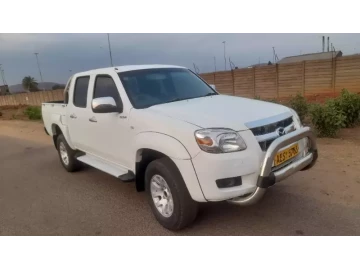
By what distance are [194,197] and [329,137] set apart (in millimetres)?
5457

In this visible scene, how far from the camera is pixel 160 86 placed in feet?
13.3

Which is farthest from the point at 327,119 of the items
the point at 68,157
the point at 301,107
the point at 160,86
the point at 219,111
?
the point at 68,157

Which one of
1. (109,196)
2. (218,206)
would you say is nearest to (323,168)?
(218,206)

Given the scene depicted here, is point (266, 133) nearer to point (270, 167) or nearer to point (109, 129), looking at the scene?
point (270, 167)

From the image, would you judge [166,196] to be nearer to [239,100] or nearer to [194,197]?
[194,197]

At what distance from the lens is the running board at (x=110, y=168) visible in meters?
3.79

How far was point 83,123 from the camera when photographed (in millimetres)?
4711

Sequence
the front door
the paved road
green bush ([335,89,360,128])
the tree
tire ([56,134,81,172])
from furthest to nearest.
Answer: the tree < green bush ([335,89,360,128]) < tire ([56,134,81,172]) < the front door < the paved road

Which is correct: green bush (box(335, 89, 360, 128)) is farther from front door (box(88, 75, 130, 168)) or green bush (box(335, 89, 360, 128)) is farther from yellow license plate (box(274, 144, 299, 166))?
front door (box(88, 75, 130, 168))

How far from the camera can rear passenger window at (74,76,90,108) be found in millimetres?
4809

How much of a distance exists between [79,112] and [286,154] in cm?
325

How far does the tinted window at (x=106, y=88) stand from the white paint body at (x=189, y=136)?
0.09 meters

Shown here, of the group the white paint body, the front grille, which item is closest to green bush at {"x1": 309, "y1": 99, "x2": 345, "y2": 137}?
the white paint body

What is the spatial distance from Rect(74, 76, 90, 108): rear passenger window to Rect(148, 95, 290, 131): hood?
1774mm
